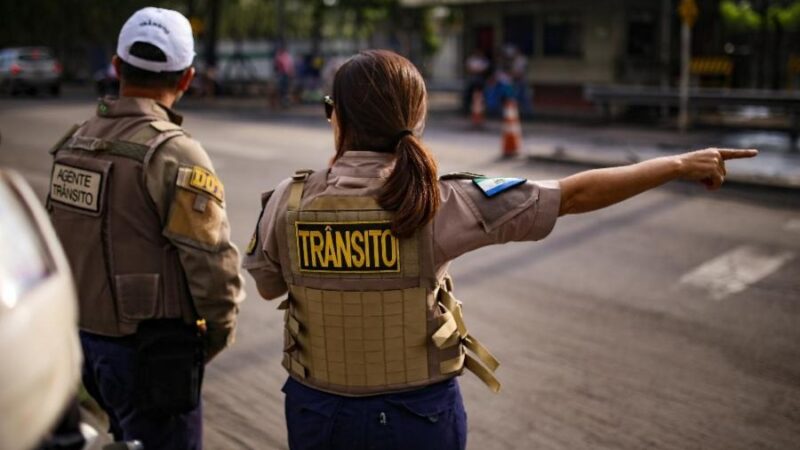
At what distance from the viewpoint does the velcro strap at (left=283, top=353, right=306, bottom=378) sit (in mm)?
2438

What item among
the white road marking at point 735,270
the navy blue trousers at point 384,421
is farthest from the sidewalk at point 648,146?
the navy blue trousers at point 384,421

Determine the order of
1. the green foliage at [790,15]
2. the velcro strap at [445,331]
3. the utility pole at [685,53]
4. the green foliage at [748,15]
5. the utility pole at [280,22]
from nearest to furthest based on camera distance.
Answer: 1. the velcro strap at [445,331]
2. the utility pole at [685,53]
3. the green foliage at [790,15]
4. the green foliage at [748,15]
5. the utility pole at [280,22]

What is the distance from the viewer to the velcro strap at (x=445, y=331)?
233 cm

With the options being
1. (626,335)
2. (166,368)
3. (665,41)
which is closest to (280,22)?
(665,41)

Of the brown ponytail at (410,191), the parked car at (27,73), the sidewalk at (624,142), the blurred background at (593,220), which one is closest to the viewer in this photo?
the brown ponytail at (410,191)

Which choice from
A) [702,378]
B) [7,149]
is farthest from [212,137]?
[702,378]

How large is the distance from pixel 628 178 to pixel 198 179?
129cm

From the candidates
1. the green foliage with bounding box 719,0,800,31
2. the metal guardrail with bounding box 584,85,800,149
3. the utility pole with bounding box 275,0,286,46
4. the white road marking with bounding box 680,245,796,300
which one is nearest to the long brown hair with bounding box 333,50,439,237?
the white road marking with bounding box 680,245,796,300

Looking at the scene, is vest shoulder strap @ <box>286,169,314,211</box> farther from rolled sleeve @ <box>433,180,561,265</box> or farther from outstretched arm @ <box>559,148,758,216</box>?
outstretched arm @ <box>559,148,758,216</box>

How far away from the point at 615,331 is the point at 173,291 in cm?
402

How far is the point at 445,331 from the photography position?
235cm

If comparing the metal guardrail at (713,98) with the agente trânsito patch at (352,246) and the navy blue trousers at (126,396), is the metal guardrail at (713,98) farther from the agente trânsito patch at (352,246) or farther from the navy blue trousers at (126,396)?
the agente trânsito patch at (352,246)

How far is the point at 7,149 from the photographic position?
15992mm

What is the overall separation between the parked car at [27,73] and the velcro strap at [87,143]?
32482 millimetres
